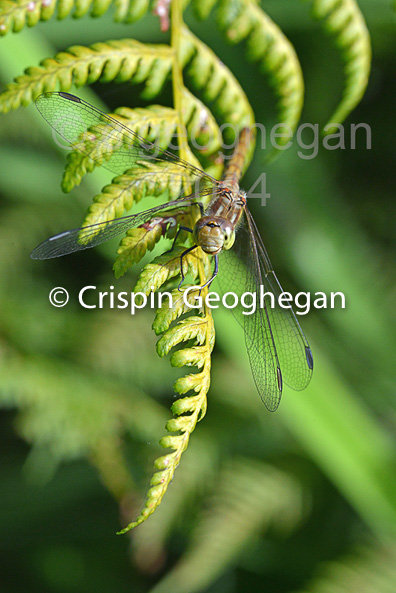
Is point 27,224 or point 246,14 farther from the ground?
point 246,14

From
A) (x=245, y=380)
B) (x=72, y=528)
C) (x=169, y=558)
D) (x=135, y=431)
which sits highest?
(x=245, y=380)

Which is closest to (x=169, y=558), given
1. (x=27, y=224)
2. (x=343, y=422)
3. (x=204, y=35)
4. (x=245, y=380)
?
(x=245, y=380)

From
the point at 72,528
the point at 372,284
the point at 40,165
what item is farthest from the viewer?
the point at 372,284

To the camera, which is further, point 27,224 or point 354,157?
point 354,157

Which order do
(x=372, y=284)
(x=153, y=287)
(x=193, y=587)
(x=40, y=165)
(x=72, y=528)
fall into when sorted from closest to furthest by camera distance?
(x=153, y=287)
(x=193, y=587)
(x=72, y=528)
(x=40, y=165)
(x=372, y=284)

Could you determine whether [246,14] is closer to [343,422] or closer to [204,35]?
[204,35]
